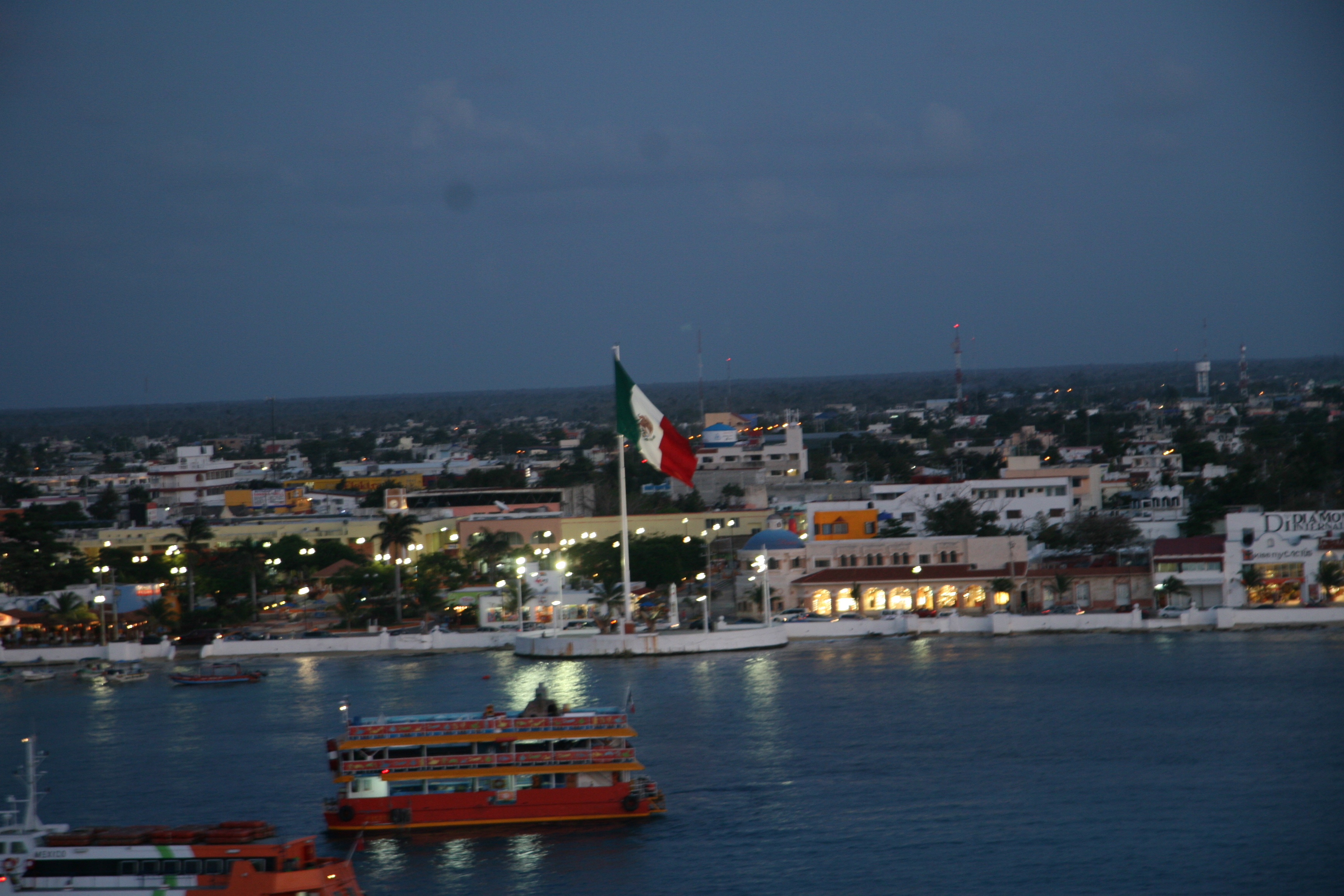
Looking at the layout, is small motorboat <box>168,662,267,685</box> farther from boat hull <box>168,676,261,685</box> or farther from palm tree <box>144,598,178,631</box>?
palm tree <box>144,598,178,631</box>

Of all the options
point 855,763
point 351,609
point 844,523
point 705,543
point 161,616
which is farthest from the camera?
point 705,543

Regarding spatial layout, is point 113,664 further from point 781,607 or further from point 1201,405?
point 1201,405

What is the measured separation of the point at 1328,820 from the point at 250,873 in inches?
541

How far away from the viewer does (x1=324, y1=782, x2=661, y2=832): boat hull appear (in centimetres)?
2250

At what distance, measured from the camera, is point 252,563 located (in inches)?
1809

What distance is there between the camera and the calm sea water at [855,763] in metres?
20.2

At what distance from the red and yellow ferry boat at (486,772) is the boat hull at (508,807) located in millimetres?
12

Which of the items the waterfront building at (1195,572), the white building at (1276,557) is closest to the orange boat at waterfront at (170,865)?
the waterfront building at (1195,572)

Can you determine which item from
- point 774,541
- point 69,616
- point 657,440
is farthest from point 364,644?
point 774,541

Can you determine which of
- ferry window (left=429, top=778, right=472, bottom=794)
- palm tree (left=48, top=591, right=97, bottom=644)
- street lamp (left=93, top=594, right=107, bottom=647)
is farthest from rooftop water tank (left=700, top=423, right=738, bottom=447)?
ferry window (left=429, top=778, right=472, bottom=794)

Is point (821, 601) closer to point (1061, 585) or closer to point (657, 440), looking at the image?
point (1061, 585)

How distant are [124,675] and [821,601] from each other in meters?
17.8

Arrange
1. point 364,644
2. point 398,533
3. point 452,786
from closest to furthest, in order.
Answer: point 452,786 → point 364,644 → point 398,533

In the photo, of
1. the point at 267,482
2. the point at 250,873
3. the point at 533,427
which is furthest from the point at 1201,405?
the point at 250,873
